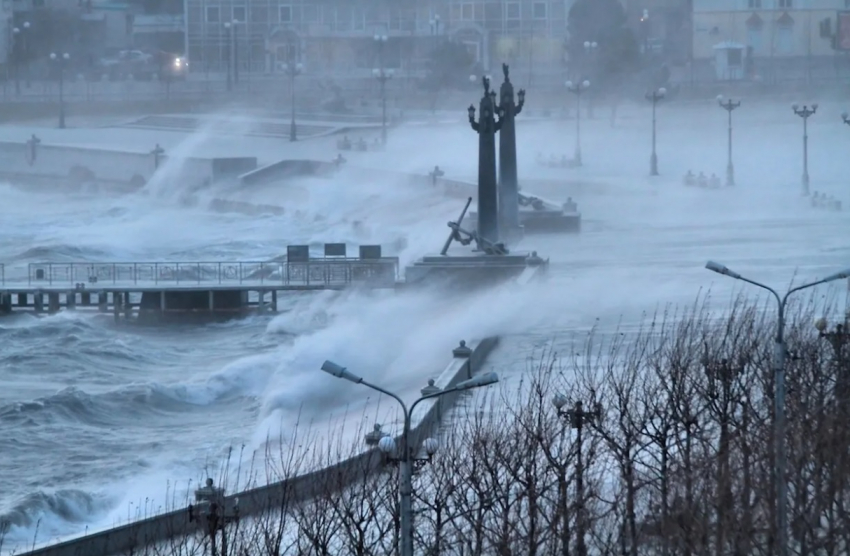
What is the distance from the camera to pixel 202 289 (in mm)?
10695

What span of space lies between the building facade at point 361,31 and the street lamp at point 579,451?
21242 millimetres

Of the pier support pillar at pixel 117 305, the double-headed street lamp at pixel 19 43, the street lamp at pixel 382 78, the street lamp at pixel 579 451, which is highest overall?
the double-headed street lamp at pixel 19 43

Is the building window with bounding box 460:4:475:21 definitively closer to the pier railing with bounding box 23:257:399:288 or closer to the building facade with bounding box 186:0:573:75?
the building facade with bounding box 186:0:573:75

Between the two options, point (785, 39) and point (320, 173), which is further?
point (785, 39)

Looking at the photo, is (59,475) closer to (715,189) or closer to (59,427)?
(59,427)

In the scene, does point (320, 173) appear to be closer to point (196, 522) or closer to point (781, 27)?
point (781, 27)

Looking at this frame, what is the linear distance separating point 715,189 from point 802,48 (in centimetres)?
677

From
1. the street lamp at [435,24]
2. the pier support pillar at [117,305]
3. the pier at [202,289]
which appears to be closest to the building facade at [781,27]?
the street lamp at [435,24]

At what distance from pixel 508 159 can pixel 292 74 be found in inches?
463

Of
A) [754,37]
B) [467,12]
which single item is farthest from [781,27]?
[467,12]

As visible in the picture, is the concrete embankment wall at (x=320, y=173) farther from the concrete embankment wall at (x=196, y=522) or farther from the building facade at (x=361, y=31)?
the concrete embankment wall at (x=196, y=522)

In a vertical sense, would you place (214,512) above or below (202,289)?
above

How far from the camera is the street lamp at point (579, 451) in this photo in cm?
349

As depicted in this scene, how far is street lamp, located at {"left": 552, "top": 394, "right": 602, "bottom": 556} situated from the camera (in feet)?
11.5
